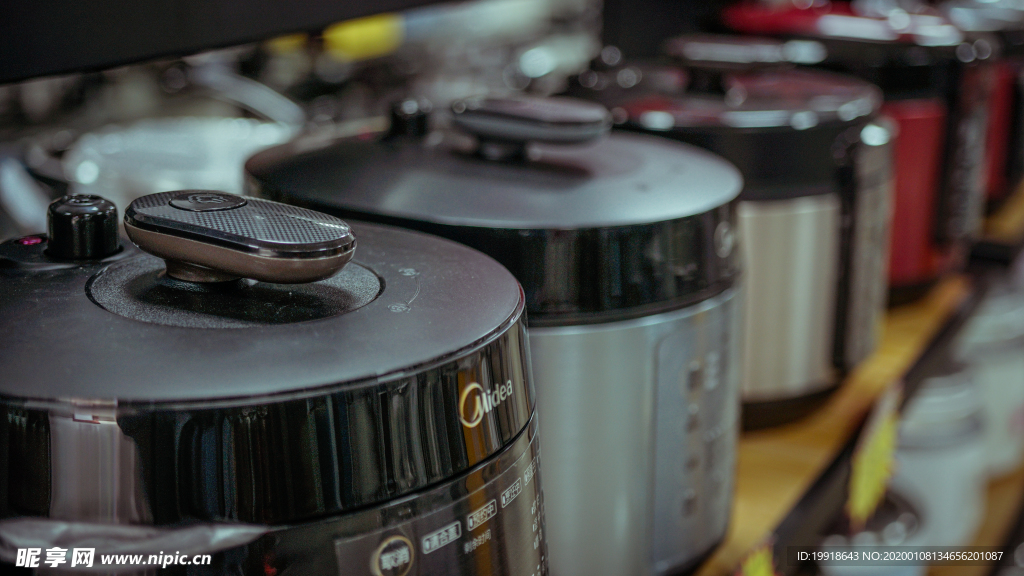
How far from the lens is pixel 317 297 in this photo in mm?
315

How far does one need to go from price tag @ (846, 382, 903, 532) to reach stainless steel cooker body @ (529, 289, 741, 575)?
12.3 inches

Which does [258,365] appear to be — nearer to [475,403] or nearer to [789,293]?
[475,403]

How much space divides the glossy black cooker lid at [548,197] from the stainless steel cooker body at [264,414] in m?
0.09

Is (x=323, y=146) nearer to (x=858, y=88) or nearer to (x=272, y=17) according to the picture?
(x=272, y=17)

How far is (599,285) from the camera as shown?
0.42m

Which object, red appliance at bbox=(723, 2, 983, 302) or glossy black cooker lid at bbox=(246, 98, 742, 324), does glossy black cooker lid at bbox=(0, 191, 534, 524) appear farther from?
red appliance at bbox=(723, 2, 983, 302)

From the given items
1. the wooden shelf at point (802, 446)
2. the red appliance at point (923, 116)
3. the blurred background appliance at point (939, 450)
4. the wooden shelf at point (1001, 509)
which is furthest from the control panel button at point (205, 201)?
the wooden shelf at point (1001, 509)

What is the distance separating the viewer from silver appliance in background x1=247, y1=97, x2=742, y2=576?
0.42 meters

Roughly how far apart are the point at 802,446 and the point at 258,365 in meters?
0.55

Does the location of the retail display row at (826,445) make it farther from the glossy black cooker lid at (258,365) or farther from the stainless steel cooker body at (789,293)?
the glossy black cooker lid at (258,365)

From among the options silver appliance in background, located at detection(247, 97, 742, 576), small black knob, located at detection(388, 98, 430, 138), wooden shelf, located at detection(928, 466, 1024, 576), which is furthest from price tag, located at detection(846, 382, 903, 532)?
wooden shelf, located at detection(928, 466, 1024, 576)

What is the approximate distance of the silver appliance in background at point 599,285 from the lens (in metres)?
0.42

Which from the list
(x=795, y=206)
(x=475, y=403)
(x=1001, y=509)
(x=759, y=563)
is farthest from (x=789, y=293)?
(x=1001, y=509)

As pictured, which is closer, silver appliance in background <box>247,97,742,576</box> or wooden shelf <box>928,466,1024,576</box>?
silver appliance in background <box>247,97,742,576</box>
